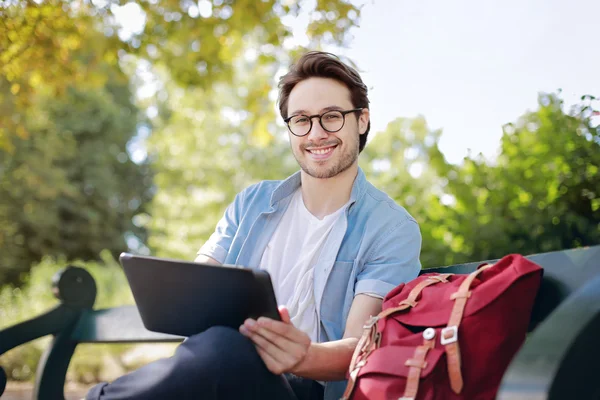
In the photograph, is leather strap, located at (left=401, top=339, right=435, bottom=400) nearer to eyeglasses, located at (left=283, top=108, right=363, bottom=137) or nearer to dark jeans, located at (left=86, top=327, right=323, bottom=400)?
dark jeans, located at (left=86, top=327, right=323, bottom=400)

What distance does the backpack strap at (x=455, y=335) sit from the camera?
1.61 metres

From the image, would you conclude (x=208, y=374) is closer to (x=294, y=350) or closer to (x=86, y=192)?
(x=294, y=350)

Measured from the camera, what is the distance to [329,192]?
262 centimetres

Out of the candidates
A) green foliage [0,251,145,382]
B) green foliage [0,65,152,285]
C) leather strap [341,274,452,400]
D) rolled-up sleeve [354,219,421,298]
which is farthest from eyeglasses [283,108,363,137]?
green foliage [0,65,152,285]

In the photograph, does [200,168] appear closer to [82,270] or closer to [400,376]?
[82,270]

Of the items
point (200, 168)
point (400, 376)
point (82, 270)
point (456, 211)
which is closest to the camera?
point (400, 376)

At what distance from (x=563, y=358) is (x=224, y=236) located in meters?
1.79

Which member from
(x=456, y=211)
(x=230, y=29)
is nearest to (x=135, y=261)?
(x=456, y=211)

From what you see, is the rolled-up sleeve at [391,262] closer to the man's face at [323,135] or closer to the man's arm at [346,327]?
the man's arm at [346,327]

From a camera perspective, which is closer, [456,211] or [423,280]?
[423,280]

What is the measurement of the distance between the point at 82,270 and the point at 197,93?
1166 cm

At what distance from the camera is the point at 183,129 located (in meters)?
14.5

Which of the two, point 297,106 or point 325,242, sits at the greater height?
point 297,106

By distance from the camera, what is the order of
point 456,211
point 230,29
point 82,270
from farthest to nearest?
1. point 230,29
2. point 456,211
3. point 82,270
